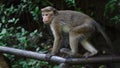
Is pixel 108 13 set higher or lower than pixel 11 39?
higher

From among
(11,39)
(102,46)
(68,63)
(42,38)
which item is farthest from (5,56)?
(68,63)

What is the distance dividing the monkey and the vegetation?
1.27 ft

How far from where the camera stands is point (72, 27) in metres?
4.74

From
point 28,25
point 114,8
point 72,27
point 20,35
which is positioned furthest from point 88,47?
point 28,25

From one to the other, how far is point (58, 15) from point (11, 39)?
135cm

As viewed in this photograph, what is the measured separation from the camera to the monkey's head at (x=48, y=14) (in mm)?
4750

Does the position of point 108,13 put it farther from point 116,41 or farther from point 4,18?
point 4,18

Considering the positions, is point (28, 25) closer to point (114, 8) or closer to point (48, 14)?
point (48, 14)

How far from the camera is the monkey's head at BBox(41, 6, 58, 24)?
4750 mm

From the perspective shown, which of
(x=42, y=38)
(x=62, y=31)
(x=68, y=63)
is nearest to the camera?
(x=68, y=63)

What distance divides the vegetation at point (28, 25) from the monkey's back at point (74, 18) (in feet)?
1.15

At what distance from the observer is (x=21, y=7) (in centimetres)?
644

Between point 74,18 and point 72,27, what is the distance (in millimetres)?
155

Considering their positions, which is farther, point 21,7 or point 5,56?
point 21,7
